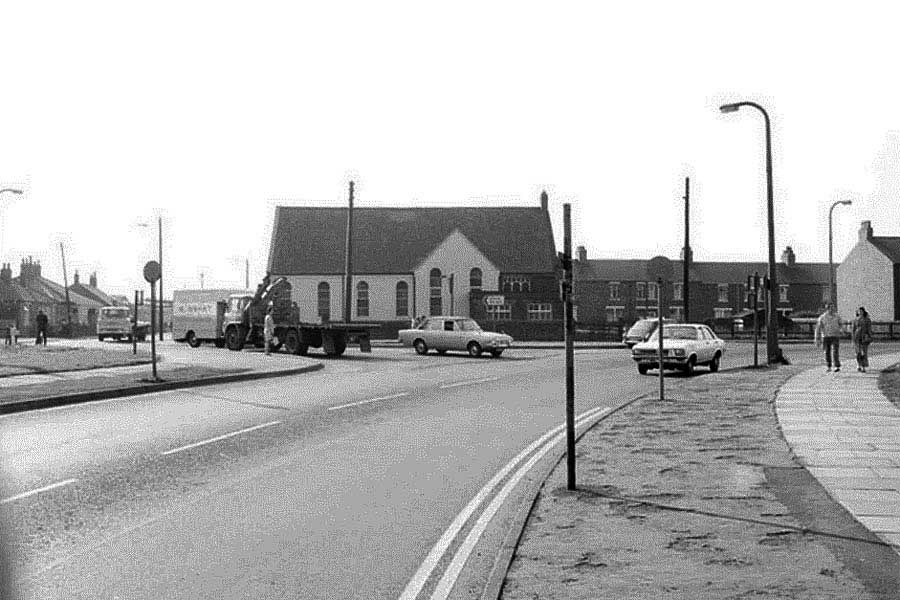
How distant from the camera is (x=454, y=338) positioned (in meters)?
41.5

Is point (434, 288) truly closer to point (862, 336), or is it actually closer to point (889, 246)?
point (889, 246)

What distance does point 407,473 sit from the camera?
10641 mm

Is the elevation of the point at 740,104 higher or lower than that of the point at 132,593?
higher

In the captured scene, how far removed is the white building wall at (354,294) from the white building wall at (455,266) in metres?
1.09

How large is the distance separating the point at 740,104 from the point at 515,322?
122 feet

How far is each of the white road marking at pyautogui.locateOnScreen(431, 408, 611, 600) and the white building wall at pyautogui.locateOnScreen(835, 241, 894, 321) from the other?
78983 mm

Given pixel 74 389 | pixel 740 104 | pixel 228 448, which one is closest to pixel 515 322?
pixel 740 104

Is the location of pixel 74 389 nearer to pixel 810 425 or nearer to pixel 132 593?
pixel 810 425

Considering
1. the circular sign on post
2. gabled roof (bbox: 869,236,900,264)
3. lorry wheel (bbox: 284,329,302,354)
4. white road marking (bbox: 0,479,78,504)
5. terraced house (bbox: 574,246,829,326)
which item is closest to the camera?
white road marking (bbox: 0,479,78,504)

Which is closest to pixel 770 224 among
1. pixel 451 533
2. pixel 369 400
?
pixel 369 400

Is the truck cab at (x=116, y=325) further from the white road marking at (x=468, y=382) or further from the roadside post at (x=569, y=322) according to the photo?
the roadside post at (x=569, y=322)

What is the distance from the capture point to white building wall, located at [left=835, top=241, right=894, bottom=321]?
83688 mm

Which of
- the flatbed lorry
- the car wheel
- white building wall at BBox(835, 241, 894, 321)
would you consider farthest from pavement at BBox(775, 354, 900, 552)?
white building wall at BBox(835, 241, 894, 321)

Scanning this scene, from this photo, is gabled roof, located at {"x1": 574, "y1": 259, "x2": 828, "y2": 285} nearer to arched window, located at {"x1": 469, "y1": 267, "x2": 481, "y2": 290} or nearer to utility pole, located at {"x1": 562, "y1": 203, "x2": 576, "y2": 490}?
arched window, located at {"x1": 469, "y1": 267, "x2": 481, "y2": 290}
